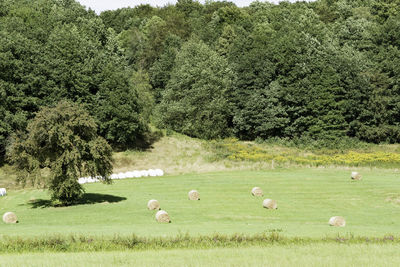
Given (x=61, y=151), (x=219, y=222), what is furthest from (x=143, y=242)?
(x=61, y=151)

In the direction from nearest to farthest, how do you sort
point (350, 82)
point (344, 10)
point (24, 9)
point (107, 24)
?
point (350, 82)
point (24, 9)
point (344, 10)
point (107, 24)

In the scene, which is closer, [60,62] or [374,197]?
[374,197]

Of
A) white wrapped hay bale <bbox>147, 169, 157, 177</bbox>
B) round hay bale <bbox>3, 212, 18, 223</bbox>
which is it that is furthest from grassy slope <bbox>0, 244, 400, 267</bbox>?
white wrapped hay bale <bbox>147, 169, 157, 177</bbox>

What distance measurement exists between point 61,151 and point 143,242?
62.9 feet

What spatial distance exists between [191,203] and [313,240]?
18.0m

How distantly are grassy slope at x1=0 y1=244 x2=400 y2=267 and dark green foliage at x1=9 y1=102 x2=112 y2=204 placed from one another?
17.5 meters

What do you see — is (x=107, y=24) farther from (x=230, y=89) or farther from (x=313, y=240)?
(x=313, y=240)

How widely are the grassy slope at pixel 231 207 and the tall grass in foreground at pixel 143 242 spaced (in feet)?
4.97

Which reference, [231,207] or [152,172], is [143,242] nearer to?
[231,207]

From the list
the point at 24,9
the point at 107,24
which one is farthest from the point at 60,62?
the point at 107,24

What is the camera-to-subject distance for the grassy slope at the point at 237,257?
20.6 metres

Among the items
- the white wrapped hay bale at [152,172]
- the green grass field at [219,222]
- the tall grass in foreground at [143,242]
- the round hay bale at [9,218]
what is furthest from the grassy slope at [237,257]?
the white wrapped hay bale at [152,172]

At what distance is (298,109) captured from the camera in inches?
3504

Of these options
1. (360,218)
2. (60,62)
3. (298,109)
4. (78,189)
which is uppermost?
(60,62)
